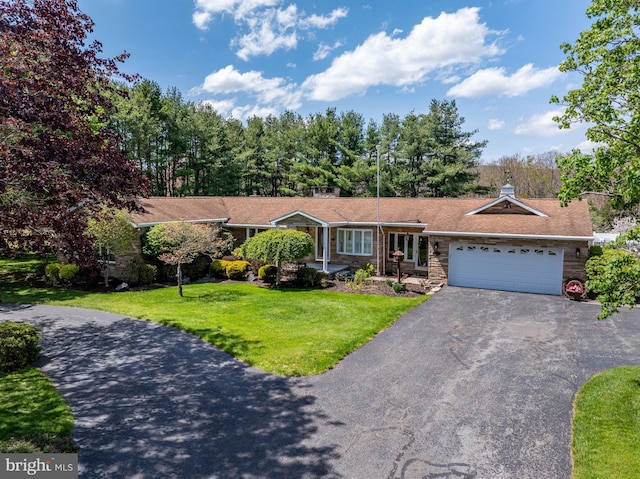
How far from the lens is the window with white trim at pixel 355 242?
2297 cm

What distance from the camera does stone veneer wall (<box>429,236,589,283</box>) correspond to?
680 inches

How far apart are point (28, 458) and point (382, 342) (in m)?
8.51

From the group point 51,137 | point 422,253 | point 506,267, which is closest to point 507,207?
point 506,267

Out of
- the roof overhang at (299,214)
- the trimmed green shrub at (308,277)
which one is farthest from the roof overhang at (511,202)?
the trimmed green shrub at (308,277)

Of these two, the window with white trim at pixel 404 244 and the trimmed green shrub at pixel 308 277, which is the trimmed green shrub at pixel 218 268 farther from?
the window with white trim at pixel 404 244

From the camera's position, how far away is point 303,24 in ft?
67.3

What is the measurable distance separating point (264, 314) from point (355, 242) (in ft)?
33.4

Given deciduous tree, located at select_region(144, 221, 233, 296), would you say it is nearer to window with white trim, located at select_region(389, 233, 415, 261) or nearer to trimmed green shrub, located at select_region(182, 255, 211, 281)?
trimmed green shrub, located at select_region(182, 255, 211, 281)

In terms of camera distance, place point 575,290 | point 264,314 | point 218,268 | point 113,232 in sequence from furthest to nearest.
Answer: point 218,268
point 113,232
point 575,290
point 264,314

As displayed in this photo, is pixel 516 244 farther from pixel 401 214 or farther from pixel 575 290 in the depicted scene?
pixel 401 214

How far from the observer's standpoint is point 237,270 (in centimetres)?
2117

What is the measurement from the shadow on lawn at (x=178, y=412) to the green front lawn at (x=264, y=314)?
834 millimetres

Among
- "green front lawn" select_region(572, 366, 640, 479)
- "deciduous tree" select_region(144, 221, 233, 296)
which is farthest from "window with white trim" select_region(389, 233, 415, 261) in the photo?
"green front lawn" select_region(572, 366, 640, 479)

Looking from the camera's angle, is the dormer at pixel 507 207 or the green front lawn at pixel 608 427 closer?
the green front lawn at pixel 608 427
